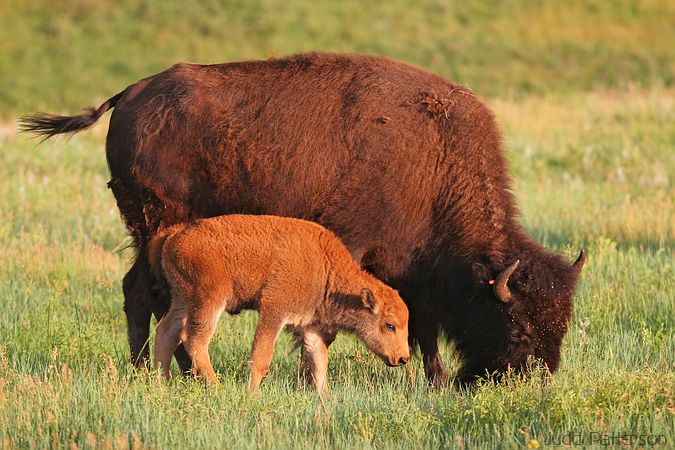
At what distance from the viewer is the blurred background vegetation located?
26781mm

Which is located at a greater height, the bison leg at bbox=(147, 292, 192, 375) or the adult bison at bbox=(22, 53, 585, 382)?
the adult bison at bbox=(22, 53, 585, 382)

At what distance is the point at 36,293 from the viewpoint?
8781mm

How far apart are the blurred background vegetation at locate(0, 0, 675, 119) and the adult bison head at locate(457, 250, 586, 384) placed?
18925 mm

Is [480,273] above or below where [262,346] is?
above

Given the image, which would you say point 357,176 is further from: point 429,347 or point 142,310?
point 142,310

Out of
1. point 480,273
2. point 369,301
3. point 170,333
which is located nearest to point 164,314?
point 170,333

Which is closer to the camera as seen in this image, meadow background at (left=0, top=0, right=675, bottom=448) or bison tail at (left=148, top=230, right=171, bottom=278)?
meadow background at (left=0, top=0, right=675, bottom=448)

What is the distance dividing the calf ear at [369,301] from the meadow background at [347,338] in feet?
1.69

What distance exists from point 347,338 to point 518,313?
2.07 m

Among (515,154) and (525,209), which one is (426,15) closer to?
(515,154)

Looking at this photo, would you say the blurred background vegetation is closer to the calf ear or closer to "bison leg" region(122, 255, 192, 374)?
"bison leg" region(122, 255, 192, 374)

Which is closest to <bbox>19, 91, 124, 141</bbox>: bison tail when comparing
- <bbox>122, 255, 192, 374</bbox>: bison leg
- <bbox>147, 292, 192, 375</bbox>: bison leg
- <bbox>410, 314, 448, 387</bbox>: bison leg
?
<bbox>122, 255, 192, 374</bbox>: bison leg

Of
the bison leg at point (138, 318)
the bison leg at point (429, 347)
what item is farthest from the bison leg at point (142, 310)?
the bison leg at point (429, 347)

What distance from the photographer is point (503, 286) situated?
6.82 metres
